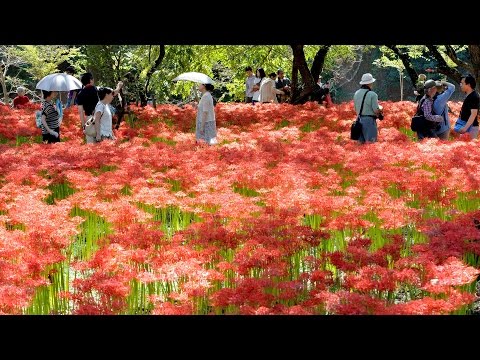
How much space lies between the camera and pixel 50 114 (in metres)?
12.2

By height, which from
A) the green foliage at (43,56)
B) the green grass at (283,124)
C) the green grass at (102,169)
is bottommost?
the green grass at (102,169)

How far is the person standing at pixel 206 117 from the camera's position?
1252 cm

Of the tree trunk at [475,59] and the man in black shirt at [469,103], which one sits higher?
the tree trunk at [475,59]

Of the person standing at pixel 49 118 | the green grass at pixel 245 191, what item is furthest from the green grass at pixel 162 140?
the green grass at pixel 245 191

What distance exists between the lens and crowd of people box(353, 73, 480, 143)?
11094 millimetres

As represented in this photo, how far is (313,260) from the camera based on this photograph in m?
5.68

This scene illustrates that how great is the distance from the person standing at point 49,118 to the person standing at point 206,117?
263 centimetres

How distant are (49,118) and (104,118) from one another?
1556 mm

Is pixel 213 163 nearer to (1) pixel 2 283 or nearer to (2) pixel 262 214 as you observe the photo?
(2) pixel 262 214

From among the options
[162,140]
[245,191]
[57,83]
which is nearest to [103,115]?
[57,83]

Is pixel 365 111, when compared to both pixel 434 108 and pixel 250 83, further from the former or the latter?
pixel 250 83

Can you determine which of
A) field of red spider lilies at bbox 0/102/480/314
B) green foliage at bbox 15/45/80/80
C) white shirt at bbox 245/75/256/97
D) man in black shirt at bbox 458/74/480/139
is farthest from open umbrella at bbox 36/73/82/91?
green foliage at bbox 15/45/80/80

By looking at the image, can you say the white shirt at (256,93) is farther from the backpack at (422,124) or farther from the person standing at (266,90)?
the backpack at (422,124)
